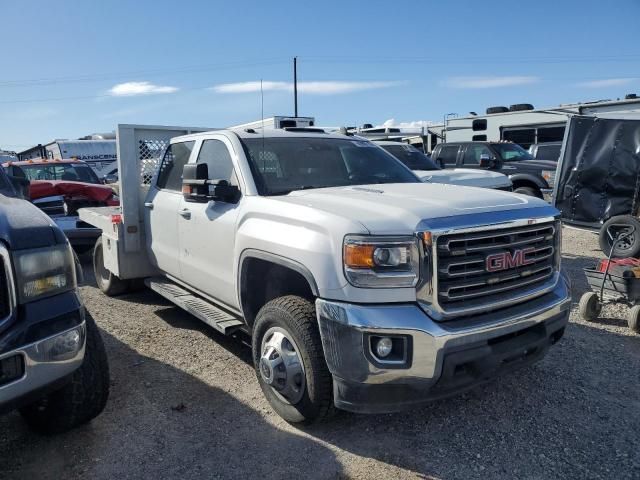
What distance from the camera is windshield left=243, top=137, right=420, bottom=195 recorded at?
4141 millimetres

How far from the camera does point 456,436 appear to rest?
3389 millimetres

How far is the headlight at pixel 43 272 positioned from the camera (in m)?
2.60

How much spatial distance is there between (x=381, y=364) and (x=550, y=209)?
1673 mm

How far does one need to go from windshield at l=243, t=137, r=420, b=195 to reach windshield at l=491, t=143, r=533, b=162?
9.49m

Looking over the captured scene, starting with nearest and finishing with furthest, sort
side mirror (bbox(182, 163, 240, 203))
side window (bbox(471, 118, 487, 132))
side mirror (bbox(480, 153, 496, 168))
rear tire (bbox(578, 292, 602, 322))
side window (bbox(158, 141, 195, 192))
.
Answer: side mirror (bbox(182, 163, 240, 203)) → side window (bbox(158, 141, 195, 192)) → rear tire (bbox(578, 292, 602, 322)) → side mirror (bbox(480, 153, 496, 168)) → side window (bbox(471, 118, 487, 132))

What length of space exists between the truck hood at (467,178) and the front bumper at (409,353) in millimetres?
6300

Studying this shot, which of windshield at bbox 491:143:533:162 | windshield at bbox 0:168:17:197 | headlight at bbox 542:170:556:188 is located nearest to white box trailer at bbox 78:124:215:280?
windshield at bbox 0:168:17:197

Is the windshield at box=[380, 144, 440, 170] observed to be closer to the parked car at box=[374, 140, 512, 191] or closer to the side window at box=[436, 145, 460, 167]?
the parked car at box=[374, 140, 512, 191]

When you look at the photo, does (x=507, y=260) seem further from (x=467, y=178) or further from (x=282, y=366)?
(x=467, y=178)

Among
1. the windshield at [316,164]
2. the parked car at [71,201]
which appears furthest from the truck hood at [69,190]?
the windshield at [316,164]

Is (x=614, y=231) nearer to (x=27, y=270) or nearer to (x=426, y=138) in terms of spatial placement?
(x=27, y=270)

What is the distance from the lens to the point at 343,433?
3.46 m

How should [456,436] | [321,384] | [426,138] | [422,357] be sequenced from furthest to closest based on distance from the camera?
[426,138] → [456,436] → [321,384] → [422,357]

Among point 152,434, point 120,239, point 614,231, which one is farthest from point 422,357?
point 614,231
